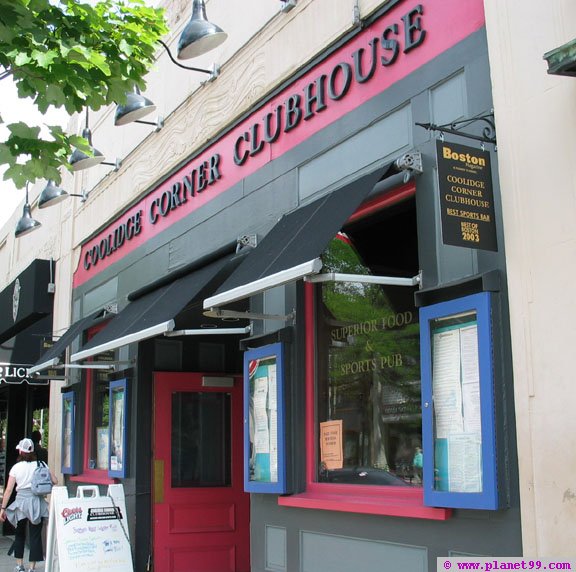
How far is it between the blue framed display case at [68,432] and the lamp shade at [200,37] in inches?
258

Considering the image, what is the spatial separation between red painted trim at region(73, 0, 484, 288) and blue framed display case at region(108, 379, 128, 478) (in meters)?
1.91

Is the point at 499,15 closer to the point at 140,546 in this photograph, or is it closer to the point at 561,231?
the point at 561,231

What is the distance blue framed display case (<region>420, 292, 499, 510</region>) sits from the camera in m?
4.84

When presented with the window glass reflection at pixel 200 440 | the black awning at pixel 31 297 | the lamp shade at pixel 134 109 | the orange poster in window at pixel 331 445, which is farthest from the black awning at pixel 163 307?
the black awning at pixel 31 297

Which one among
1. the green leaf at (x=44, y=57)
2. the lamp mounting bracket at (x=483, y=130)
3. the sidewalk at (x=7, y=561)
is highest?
the green leaf at (x=44, y=57)

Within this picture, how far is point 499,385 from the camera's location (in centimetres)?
488

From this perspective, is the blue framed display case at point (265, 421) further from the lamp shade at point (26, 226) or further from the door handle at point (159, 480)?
the lamp shade at point (26, 226)

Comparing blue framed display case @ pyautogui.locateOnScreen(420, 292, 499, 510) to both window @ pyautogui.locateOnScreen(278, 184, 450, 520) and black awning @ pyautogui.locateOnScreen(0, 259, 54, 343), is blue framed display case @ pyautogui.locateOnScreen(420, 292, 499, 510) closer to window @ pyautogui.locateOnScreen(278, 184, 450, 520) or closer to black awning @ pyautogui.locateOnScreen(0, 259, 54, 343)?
window @ pyautogui.locateOnScreen(278, 184, 450, 520)

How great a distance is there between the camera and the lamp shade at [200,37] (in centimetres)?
741

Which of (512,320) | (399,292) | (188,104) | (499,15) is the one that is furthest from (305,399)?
(188,104)

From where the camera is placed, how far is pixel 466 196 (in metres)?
4.99

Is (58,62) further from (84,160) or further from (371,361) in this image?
(84,160)

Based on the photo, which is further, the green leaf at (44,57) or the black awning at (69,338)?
the black awning at (69,338)

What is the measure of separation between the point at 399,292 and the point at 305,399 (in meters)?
1.32
